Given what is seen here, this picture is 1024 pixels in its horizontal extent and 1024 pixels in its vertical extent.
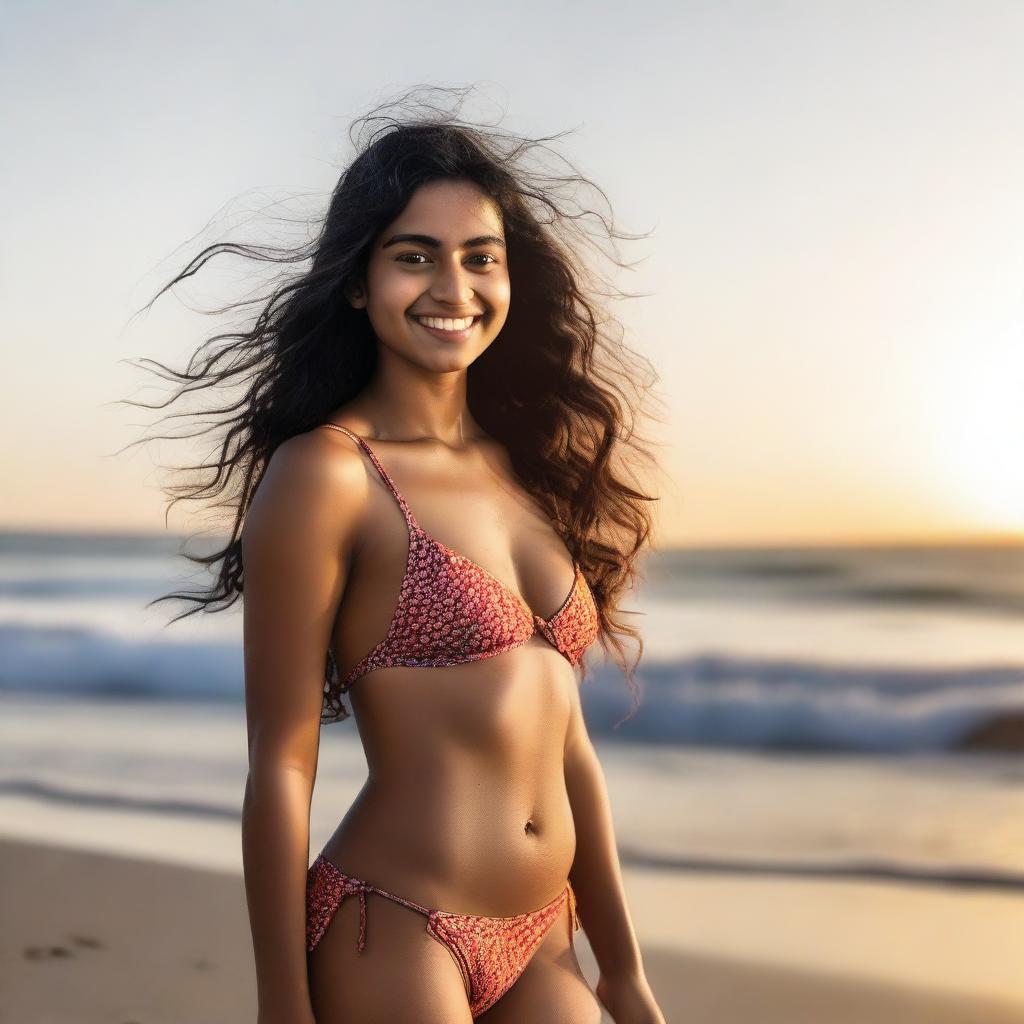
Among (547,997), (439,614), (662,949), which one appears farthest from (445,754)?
(662,949)

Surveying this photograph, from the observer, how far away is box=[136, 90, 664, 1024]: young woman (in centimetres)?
155

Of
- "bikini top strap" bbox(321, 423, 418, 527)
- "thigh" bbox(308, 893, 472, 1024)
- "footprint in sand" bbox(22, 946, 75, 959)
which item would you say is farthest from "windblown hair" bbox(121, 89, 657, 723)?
"footprint in sand" bbox(22, 946, 75, 959)

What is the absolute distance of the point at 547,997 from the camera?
5.43 ft

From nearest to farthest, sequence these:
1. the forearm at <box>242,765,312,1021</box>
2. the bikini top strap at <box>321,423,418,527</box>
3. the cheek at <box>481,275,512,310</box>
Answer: the forearm at <box>242,765,312,1021</box> → the bikini top strap at <box>321,423,418,527</box> → the cheek at <box>481,275,512,310</box>

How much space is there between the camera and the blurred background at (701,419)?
4113mm

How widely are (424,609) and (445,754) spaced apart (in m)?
0.17

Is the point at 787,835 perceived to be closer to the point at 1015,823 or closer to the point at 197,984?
the point at 1015,823

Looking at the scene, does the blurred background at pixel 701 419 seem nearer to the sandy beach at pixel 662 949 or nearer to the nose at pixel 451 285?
the sandy beach at pixel 662 949

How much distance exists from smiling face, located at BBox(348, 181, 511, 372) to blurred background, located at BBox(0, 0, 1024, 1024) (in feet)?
6.61

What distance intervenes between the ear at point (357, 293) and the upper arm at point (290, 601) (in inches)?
11.2

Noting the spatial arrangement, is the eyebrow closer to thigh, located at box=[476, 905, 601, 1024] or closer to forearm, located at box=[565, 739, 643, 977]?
forearm, located at box=[565, 739, 643, 977]

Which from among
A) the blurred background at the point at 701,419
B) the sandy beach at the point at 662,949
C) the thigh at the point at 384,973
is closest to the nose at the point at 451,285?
the thigh at the point at 384,973

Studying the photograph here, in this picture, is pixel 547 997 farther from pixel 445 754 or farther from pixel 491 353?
pixel 491 353

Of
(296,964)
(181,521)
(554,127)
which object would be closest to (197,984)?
(296,964)
